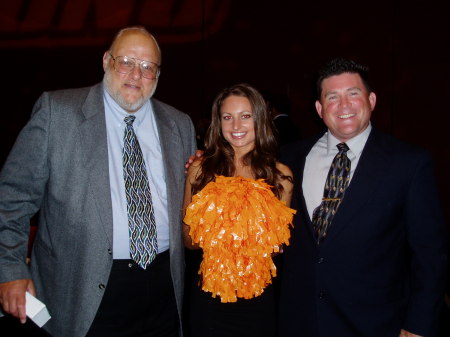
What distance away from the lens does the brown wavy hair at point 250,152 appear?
2.26 metres

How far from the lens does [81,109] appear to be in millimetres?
1874

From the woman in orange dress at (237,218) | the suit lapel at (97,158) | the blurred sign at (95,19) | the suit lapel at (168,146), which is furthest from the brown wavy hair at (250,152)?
the blurred sign at (95,19)

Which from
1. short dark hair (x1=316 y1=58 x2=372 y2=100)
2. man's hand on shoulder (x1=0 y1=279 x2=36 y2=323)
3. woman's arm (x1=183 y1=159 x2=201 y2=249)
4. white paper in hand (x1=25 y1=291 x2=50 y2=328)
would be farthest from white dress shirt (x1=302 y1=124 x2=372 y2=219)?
man's hand on shoulder (x1=0 y1=279 x2=36 y2=323)

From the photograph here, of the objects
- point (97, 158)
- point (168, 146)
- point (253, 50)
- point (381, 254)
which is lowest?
point (381, 254)

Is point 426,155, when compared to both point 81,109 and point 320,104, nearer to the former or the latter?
point 320,104

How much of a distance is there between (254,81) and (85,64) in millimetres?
2843

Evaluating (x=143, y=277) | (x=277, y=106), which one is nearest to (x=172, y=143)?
(x=143, y=277)

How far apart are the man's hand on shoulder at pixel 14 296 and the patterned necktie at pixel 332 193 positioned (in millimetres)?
1382

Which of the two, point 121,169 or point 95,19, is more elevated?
point 95,19

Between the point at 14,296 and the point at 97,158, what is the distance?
0.70m

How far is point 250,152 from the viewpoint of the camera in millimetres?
2445

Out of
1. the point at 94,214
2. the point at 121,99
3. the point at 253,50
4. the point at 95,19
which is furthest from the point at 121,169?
the point at 95,19

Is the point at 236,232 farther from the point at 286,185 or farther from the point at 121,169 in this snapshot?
the point at 121,169

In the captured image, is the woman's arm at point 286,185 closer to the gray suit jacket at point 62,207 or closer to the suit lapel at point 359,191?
the suit lapel at point 359,191
